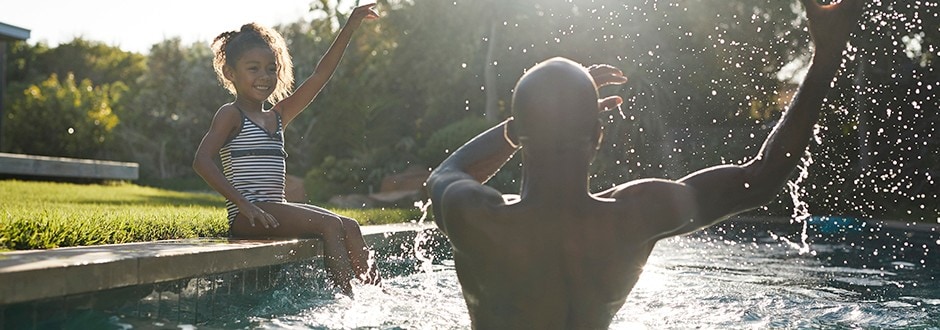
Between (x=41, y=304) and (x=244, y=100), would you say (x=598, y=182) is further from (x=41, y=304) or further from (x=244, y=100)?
(x=41, y=304)

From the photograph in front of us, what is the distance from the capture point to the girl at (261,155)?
491cm

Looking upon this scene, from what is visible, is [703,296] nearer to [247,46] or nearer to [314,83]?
[314,83]

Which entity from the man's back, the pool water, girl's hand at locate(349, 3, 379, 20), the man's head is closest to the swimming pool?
the pool water

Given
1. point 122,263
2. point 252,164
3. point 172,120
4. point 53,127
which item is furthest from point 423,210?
point 172,120

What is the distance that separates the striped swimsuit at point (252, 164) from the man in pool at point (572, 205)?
9.73 feet

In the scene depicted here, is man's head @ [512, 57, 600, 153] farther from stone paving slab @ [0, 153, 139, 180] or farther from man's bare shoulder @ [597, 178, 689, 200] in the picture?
stone paving slab @ [0, 153, 139, 180]

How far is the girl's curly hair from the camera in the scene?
5.10m

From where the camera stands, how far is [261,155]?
514cm

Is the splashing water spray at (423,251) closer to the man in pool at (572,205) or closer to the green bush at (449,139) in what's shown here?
the man in pool at (572,205)

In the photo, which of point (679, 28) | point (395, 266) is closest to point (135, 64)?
point (679, 28)

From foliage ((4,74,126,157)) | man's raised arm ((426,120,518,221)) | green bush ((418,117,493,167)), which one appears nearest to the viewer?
man's raised arm ((426,120,518,221))

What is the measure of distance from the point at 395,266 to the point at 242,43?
2.36m

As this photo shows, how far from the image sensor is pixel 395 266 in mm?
6797

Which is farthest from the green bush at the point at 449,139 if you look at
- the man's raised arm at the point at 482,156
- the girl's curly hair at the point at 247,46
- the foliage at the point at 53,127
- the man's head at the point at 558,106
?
the man's head at the point at 558,106
